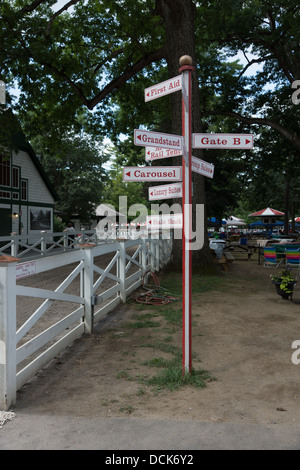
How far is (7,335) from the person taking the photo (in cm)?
339

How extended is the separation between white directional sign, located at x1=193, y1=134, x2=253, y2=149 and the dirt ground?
2.58 meters

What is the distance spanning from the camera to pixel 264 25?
17484 mm

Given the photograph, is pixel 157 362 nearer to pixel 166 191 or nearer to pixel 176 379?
pixel 176 379

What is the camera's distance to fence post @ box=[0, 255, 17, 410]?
332 centimetres

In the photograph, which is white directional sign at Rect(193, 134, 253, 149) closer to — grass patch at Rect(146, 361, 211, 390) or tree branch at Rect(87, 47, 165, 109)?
grass patch at Rect(146, 361, 211, 390)

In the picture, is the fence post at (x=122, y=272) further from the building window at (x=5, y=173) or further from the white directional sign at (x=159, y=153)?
the building window at (x=5, y=173)

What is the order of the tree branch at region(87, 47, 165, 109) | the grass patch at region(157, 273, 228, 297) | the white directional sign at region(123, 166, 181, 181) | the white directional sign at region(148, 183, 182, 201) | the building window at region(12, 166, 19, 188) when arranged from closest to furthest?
the white directional sign at region(123, 166, 181, 181)
the white directional sign at region(148, 183, 182, 201)
the grass patch at region(157, 273, 228, 297)
the tree branch at region(87, 47, 165, 109)
the building window at region(12, 166, 19, 188)

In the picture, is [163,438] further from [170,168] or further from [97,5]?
[97,5]

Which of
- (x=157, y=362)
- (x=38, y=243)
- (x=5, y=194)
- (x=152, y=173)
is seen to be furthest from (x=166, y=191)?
(x=5, y=194)

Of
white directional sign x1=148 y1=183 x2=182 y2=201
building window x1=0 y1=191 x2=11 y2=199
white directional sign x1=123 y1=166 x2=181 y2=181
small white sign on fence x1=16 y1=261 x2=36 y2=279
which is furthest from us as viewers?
building window x1=0 y1=191 x2=11 y2=199

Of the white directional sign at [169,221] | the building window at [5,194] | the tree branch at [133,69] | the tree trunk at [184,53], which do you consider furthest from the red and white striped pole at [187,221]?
the building window at [5,194]

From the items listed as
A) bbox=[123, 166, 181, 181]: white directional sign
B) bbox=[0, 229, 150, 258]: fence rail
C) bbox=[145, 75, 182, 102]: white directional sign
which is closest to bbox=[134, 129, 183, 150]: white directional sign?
bbox=[123, 166, 181, 181]: white directional sign

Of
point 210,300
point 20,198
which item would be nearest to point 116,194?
point 20,198
